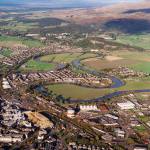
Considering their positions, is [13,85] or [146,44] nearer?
[13,85]

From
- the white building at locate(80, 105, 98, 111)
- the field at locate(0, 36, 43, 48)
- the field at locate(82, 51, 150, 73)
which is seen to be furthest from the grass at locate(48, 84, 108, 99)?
the field at locate(0, 36, 43, 48)

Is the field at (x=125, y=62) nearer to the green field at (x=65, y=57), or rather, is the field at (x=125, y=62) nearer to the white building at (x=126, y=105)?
the green field at (x=65, y=57)

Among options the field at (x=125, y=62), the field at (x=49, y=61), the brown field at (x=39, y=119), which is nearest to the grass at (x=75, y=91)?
the brown field at (x=39, y=119)

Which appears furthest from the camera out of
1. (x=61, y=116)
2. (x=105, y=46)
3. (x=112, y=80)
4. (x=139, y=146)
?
(x=105, y=46)

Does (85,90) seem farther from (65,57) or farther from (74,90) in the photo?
(65,57)

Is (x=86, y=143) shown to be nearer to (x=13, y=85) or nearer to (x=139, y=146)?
(x=139, y=146)

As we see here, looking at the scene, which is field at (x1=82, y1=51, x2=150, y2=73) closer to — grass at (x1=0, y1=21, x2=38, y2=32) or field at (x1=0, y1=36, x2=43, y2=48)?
field at (x1=0, y1=36, x2=43, y2=48)

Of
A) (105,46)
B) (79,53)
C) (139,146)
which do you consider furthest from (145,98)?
(105,46)
